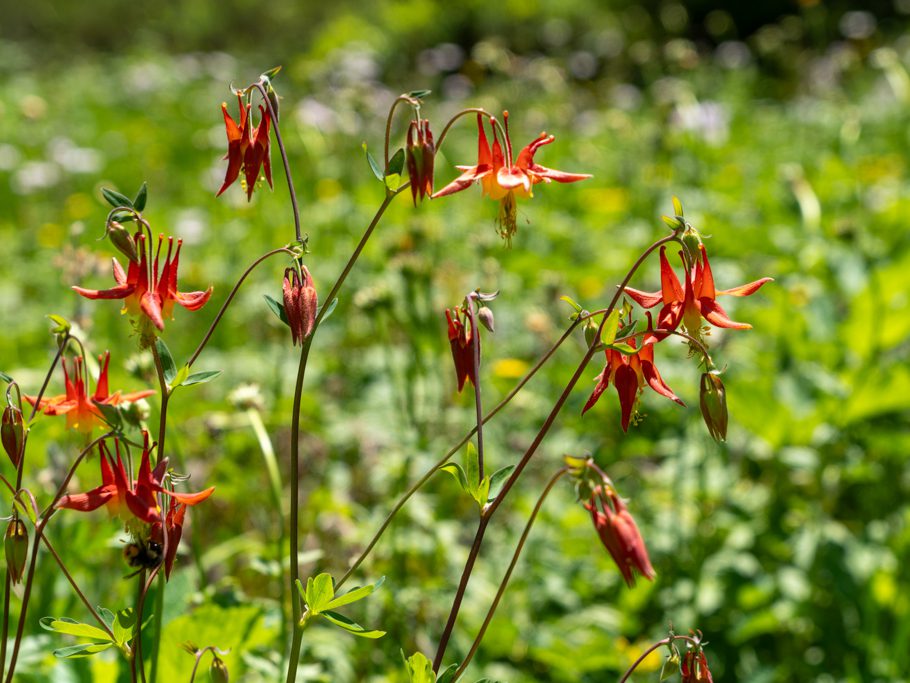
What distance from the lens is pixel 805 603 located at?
2.65 meters

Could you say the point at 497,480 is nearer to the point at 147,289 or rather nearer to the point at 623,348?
the point at 623,348

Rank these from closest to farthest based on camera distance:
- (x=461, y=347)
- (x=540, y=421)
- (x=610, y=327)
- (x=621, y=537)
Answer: (x=621, y=537), (x=610, y=327), (x=461, y=347), (x=540, y=421)

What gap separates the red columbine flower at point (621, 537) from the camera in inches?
49.3

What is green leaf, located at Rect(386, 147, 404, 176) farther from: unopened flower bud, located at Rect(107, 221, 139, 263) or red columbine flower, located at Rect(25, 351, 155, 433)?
red columbine flower, located at Rect(25, 351, 155, 433)

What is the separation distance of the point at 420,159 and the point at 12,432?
65cm

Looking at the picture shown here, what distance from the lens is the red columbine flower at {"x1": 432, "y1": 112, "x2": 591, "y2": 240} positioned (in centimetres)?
141

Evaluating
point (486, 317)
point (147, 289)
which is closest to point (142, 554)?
point (147, 289)

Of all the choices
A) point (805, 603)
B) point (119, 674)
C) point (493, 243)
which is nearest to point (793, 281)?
point (493, 243)

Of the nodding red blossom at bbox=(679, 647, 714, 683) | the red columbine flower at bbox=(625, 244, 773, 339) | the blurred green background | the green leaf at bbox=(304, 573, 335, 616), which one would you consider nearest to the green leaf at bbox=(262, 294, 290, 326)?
the blurred green background

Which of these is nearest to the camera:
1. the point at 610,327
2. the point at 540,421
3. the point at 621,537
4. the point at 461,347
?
the point at 621,537

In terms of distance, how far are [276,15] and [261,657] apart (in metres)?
16.3

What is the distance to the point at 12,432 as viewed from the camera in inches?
54.4

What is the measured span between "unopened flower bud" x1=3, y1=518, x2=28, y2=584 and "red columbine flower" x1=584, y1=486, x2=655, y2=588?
75cm

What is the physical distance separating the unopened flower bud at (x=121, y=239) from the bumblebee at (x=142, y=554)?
1.23 ft
